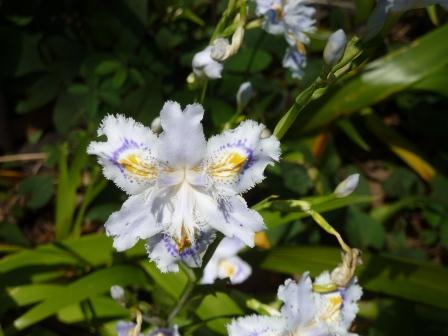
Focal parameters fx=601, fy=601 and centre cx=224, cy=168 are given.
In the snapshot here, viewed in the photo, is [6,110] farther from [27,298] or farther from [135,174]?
[135,174]

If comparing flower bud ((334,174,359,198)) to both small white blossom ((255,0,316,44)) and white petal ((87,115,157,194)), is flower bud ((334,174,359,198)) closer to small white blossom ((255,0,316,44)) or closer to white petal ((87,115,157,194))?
white petal ((87,115,157,194))

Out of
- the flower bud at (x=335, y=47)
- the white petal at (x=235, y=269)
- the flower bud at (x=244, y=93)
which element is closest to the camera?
the flower bud at (x=335, y=47)

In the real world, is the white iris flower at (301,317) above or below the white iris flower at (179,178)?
below

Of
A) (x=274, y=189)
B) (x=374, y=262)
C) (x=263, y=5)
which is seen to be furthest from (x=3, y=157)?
(x=374, y=262)

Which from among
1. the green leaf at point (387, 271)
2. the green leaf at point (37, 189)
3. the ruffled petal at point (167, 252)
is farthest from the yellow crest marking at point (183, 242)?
the green leaf at point (37, 189)

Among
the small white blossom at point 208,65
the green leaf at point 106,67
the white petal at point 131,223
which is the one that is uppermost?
the small white blossom at point 208,65

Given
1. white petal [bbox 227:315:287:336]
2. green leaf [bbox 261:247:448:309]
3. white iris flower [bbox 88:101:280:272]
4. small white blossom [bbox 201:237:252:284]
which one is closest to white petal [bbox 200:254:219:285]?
small white blossom [bbox 201:237:252:284]

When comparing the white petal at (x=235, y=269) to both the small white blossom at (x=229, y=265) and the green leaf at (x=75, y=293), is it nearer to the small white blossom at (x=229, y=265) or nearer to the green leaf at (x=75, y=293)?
the small white blossom at (x=229, y=265)
